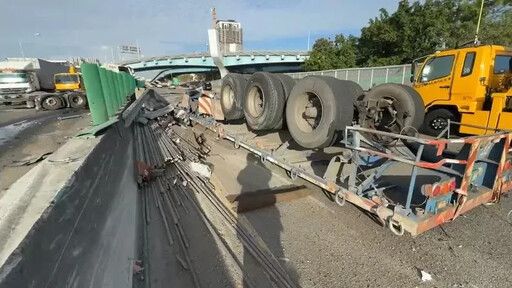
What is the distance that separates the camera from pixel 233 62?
146 ft

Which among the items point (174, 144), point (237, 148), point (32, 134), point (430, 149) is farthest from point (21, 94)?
point (430, 149)

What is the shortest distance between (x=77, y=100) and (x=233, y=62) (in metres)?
29.7

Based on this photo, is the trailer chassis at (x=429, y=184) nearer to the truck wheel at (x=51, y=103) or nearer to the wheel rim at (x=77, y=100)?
the wheel rim at (x=77, y=100)

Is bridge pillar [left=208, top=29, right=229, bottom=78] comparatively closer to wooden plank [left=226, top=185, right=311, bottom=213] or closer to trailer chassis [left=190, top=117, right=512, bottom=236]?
wooden plank [left=226, top=185, right=311, bottom=213]

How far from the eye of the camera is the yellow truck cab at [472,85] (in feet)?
20.5

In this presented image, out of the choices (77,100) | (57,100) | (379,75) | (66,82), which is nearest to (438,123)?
(379,75)

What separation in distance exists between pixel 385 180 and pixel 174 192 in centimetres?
318

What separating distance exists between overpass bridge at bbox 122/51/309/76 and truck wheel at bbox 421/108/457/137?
38.0 metres

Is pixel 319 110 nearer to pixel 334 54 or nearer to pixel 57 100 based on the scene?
pixel 57 100

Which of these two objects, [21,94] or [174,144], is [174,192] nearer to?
[174,144]

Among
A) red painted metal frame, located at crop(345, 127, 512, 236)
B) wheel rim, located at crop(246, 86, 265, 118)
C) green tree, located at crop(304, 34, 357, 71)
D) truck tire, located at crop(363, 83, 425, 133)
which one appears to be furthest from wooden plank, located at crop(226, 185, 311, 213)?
green tree, located at crop(304, 34, 357, 71)

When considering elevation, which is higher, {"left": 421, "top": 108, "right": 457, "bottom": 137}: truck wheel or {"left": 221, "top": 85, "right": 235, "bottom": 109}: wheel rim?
{"left": 221, "top": 85, "right": 235, "bottom": 109}: wheel rim

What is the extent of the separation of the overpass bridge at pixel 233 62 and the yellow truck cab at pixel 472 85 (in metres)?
38.0

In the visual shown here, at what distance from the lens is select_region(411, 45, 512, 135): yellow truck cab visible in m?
6.26
